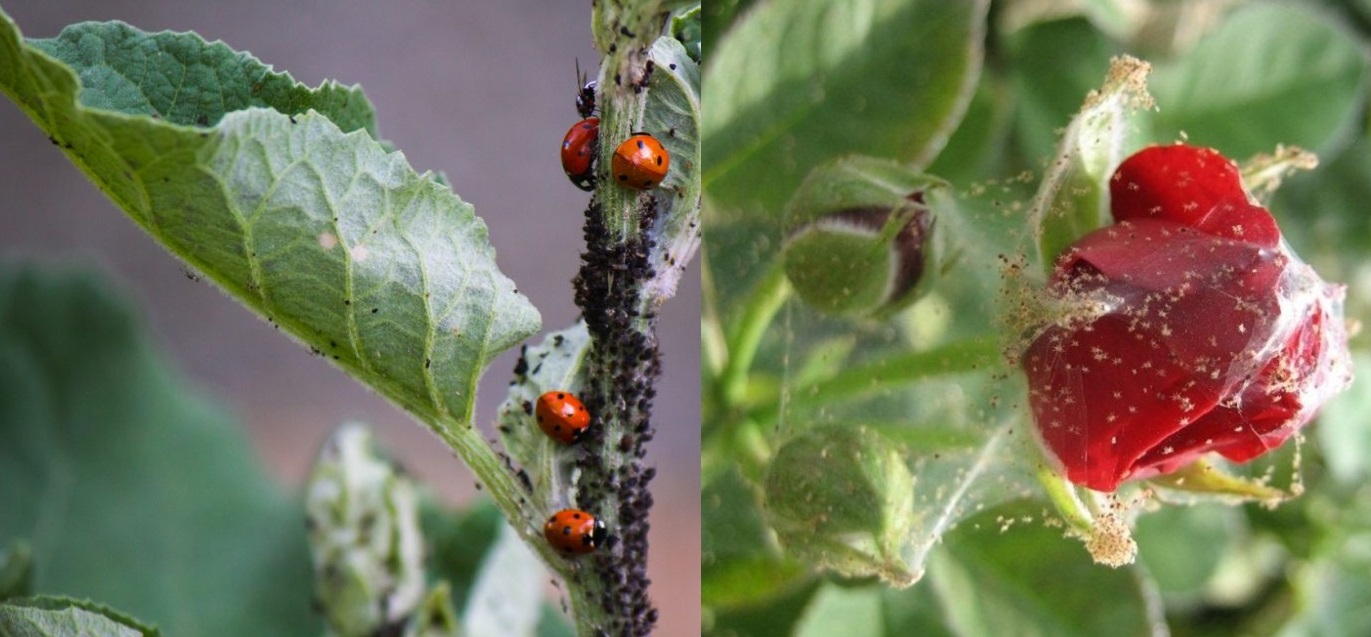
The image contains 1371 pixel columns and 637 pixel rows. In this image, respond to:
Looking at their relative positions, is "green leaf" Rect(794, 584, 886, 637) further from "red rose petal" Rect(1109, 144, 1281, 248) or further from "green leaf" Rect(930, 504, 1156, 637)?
"red rose petal" Rect(1109, 144, 1281, 248)

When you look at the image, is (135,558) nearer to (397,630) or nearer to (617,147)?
(397,630)

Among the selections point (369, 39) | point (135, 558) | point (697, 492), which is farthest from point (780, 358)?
point (135, 558)

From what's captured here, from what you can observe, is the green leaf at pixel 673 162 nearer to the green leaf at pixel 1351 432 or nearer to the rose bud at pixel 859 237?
the rose bud at pixel 859 237

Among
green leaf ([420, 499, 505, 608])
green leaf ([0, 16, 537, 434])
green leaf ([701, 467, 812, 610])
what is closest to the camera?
green leaf ([0, 16, 537, 434])

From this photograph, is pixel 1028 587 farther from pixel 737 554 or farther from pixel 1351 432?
pixel 1351 432

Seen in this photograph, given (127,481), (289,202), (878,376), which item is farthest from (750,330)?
(127,481)

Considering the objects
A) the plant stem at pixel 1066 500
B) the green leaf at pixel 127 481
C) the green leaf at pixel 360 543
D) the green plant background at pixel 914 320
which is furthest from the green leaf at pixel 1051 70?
the green leaf at pixel 127 481

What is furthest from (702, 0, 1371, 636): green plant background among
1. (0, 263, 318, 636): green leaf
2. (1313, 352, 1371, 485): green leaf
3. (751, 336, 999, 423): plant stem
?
(0, 263, 318, 636): green leaf
